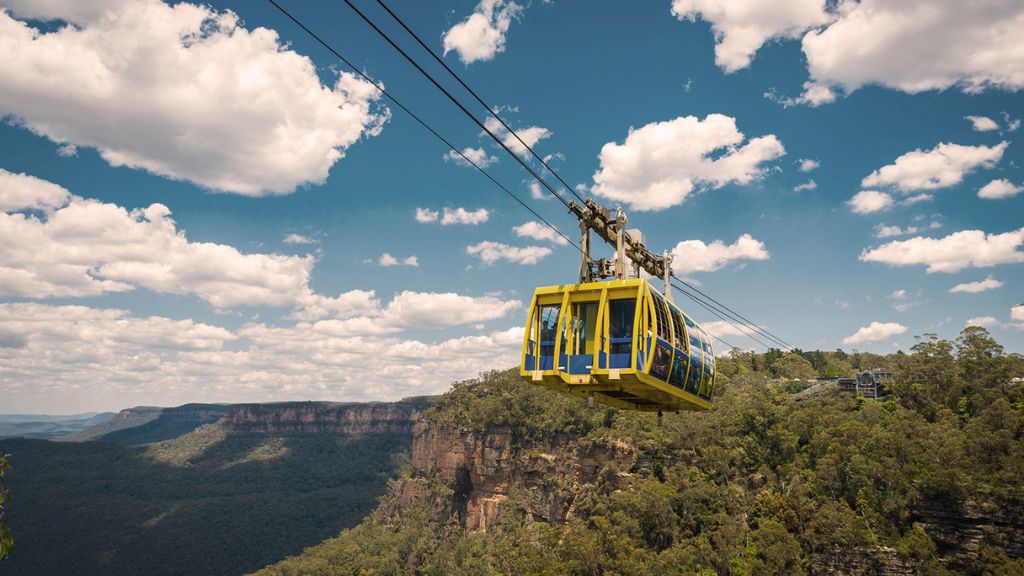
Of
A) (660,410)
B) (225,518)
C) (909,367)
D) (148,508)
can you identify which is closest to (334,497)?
(225,518)

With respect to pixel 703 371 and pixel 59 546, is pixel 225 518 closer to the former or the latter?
pixel 59 546

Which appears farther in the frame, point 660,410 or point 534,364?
point 660,410

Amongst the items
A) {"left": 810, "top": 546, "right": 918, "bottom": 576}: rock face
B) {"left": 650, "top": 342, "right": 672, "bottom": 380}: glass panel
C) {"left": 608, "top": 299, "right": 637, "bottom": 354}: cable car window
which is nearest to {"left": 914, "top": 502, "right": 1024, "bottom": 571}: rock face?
{"left": 810, "top": 546, "right": 918, "bottom": 576}: rock face

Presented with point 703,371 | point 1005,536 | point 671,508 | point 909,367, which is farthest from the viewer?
point 909,367

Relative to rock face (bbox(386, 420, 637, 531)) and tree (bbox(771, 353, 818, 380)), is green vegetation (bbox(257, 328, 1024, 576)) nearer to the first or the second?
tree (bbox(771, 353, 818, 380))

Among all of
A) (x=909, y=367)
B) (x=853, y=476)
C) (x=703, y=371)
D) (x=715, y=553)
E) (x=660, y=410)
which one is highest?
(x=909, y=367)

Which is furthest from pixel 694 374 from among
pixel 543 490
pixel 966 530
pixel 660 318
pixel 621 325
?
pixel 543 490

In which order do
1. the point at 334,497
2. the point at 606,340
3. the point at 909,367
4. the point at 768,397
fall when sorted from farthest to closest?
1. the point at 334,497
2. the point at 768,397
3. the point at 909,367
4. the point at 606,340
